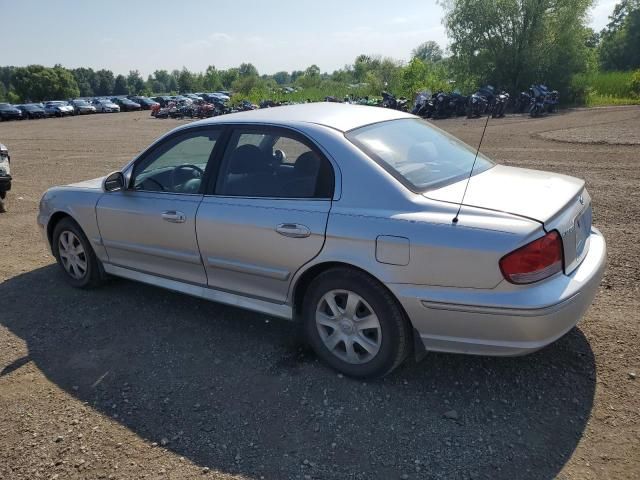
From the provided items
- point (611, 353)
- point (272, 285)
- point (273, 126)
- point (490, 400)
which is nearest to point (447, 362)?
point (490, 400)

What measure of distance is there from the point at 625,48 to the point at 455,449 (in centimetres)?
6064

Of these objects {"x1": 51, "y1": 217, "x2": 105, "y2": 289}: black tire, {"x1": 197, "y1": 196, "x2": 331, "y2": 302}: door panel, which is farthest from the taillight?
{"x1": 51, "y1": 217, "x2": 105, "y2": 289}: black tire

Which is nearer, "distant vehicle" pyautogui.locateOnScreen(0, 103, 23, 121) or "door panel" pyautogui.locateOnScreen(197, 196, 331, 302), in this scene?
"door panel" pyautogui.locateOnScreen(197, 196, 331, 302)

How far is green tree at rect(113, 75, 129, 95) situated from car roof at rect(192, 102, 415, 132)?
474 feet

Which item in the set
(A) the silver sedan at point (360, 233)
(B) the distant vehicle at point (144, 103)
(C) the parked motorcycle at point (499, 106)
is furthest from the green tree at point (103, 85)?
(A) the silver sedan at point (360, 233)

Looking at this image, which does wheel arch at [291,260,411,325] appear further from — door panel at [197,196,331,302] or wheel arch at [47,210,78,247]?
wheel arch at [47,210,78,247]

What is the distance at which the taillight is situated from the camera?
2.65m

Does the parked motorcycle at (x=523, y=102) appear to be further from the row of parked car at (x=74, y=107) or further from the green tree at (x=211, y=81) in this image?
the green tree at (x=211, y=81)

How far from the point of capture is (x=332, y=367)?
3391 millimetres

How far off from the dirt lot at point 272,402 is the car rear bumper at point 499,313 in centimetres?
43

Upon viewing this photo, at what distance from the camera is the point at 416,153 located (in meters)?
3.48

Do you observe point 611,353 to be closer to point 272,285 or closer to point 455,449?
point 455,449

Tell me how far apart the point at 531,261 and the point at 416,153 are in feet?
3.79

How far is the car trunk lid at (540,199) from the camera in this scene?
9.36ft
